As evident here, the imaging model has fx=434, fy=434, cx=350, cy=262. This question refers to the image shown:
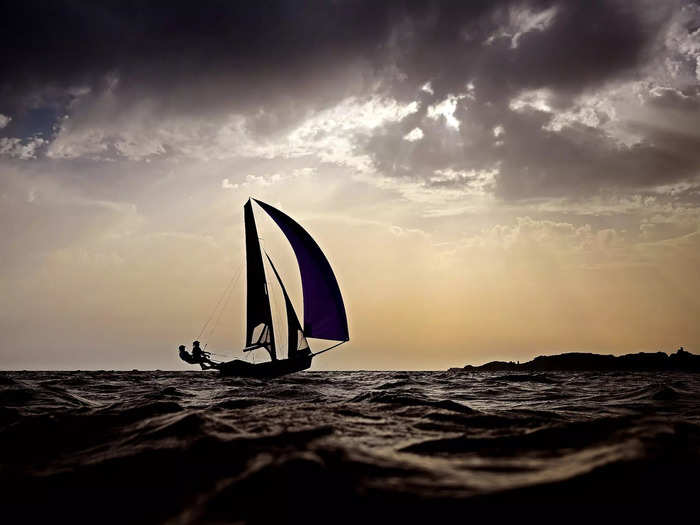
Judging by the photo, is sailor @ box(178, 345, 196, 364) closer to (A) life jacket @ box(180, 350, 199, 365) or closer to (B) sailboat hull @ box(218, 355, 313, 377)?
(A) life jacket @ box(180, 350, 199, 365)

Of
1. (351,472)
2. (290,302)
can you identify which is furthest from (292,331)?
(351,472)

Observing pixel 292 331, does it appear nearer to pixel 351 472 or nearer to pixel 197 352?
pixel 197 352

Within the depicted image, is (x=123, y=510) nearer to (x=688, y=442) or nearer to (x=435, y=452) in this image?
(x=435, y=452)

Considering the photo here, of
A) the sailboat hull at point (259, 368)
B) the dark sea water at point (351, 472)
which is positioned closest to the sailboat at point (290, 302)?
the sailboat hull at point (259, 368)

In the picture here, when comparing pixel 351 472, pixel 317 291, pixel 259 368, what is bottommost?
pixel 259 368

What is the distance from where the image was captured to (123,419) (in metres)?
5.06

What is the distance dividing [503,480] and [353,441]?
1399 mm

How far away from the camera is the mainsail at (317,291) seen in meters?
31.5

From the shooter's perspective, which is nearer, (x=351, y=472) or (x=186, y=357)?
(x=351, y=472)

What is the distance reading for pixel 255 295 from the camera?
103 feet

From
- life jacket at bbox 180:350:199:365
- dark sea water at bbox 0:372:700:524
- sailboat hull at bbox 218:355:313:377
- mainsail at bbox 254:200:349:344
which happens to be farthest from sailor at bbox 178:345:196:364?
dark sea water at bbox 0:372:700:524

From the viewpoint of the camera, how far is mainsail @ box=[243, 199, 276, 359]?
31141 millimetres

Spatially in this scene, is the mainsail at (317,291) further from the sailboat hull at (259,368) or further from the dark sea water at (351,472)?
the dark sea water at (351,472)

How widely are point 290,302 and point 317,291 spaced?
223 centimetres
